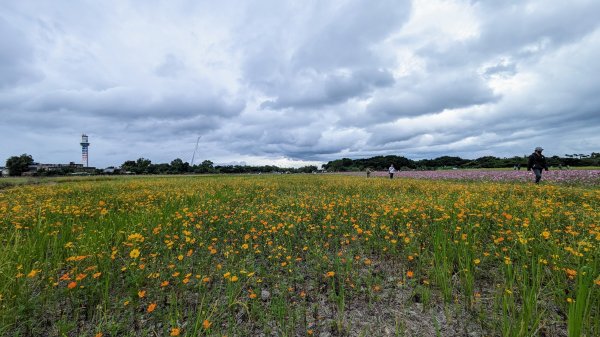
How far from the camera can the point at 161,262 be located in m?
4.46

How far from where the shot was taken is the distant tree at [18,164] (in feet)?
263

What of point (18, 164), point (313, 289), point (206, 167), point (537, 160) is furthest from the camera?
point (206, 167)

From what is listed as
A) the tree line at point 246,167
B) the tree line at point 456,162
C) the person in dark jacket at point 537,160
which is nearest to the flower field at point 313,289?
the person in dark jacket at point 537,160

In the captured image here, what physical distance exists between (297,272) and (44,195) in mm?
14013

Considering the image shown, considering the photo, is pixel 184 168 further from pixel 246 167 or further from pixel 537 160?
pixel 537 160

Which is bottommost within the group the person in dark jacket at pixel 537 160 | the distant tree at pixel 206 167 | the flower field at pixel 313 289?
the flower field at pixel 313 289

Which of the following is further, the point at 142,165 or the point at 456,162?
the point at 142,165

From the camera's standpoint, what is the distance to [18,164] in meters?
81.1

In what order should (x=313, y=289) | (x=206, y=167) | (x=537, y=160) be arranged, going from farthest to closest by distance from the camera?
(x=206, y=167), (x=537, y=160), (x=313, y=289)

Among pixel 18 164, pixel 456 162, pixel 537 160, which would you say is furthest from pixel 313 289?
pixel 18 164

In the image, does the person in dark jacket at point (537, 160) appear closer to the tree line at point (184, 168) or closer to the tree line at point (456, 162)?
the tree line at point (456, 162)

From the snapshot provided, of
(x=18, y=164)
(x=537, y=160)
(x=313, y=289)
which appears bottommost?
(x=313, y=289)

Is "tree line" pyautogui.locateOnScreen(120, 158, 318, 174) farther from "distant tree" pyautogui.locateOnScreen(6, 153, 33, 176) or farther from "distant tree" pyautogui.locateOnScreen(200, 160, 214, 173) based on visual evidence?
"distant tree" pyautogui.locateOnScreen(6, 153, 33, 176)

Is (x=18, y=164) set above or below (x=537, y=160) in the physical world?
above
